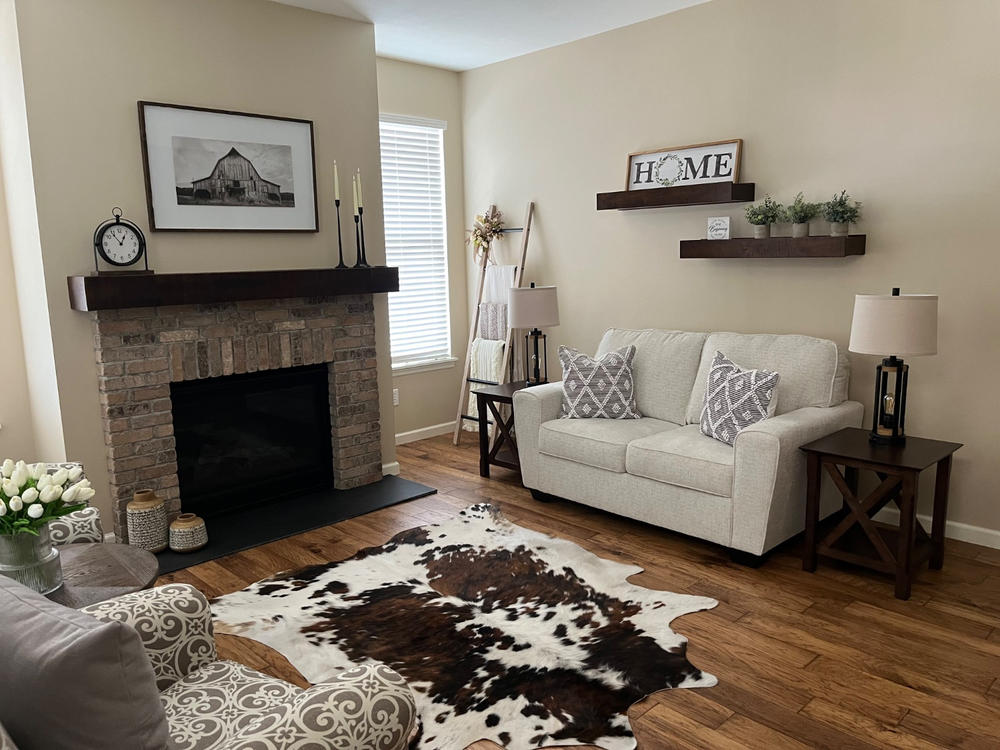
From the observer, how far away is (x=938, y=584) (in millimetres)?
3252

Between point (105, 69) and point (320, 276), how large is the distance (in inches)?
55.3

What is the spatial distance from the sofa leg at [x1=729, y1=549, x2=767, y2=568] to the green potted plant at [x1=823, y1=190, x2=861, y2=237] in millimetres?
Result: 1649

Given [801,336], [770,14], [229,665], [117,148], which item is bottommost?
[229,665]

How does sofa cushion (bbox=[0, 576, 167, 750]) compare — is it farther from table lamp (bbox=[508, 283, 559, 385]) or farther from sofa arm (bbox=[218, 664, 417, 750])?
table lamp (bbox=[508, 283, 559, 385])

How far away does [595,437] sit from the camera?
4.00 m

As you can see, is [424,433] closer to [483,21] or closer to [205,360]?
[205,360]

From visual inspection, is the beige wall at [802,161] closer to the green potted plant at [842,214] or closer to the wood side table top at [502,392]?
the green potted plant at [842,214]

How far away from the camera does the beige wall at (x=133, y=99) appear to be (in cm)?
346

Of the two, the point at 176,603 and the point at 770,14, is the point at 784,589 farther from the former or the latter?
the point at 770,14

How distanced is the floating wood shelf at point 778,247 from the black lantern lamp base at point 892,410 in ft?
2.09

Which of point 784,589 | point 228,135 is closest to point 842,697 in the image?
point 784,589

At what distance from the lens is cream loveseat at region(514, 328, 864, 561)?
11.1 feet

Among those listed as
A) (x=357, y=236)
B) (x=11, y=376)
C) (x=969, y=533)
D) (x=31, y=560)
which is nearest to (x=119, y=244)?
(x=11, y=376)

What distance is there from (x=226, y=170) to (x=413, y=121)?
191 cm
